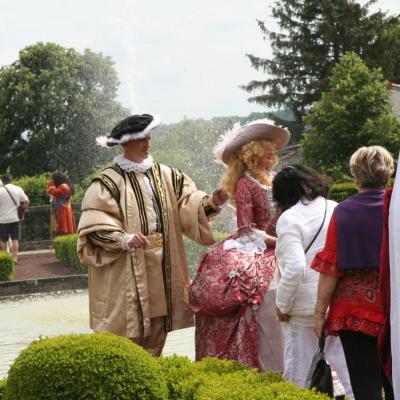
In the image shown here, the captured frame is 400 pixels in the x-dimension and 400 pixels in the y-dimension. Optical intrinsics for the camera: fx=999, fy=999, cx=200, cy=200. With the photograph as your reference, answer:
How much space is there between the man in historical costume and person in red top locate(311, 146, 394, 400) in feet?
5.36

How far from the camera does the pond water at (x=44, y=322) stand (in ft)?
29.3

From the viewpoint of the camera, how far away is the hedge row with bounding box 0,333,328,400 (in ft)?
13.1

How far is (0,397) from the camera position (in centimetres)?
463

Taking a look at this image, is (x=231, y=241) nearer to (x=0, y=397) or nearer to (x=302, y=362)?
(x=302, y=362)

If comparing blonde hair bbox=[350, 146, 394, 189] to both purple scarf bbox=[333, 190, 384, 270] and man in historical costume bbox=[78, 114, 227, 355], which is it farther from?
man in historical costume bbox=[78, 114, 227, 355]

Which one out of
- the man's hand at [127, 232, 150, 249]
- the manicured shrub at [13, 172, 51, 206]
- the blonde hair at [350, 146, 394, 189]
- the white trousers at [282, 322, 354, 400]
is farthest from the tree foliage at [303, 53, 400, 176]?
the blonde hair at [350, 146, 394, 189]

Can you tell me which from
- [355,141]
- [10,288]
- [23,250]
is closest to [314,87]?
[355,141]

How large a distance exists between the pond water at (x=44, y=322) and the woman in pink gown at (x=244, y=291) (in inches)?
83.6

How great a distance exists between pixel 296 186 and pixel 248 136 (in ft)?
3.99

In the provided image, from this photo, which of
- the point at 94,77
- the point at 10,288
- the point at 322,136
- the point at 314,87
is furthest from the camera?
the point at 94,77

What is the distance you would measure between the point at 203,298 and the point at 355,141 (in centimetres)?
2609

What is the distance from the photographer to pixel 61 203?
18734 millimetres

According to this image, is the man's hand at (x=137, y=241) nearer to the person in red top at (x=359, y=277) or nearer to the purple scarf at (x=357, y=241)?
the person in red top at (x=359, y=277)

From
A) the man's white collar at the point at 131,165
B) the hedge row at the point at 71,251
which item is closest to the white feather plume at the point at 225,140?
the man's white collar at the point at 131,165
